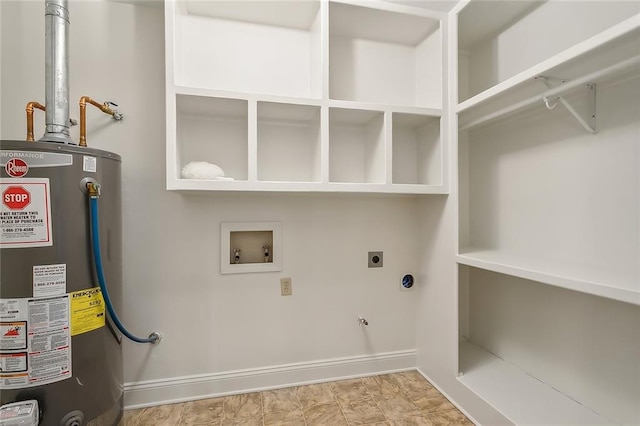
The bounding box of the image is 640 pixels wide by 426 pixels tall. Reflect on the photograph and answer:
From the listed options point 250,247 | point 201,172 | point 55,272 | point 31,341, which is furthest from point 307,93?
point 31,341

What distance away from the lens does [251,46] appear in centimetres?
167

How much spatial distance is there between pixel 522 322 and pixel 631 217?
0.77m

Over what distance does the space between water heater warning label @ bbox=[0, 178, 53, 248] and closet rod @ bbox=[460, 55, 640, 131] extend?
1.98 metres

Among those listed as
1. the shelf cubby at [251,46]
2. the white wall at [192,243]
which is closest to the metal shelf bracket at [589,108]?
the white wall at [192,243]

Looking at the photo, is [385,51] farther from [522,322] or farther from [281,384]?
[281,384]

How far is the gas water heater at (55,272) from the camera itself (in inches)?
40.1

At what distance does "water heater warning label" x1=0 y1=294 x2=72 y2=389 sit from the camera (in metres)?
1.02

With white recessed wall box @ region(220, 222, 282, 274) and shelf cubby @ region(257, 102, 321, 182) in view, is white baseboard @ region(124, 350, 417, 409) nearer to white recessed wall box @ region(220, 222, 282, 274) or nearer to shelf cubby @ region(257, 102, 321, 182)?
white recessed wall box @ region(220, 222, 282, 274)

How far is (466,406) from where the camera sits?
1.51 m

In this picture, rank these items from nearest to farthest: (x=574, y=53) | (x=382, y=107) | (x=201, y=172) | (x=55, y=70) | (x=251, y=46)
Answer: (x=574, y=53) < (x=55, y=70) < (x=201, y=172) < (x=382, y=107) < (x=251, y=46)

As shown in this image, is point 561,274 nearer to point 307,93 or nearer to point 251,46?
point 307,93

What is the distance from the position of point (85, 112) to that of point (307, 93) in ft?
3.78

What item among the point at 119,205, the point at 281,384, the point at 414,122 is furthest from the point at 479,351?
the point at 119,205

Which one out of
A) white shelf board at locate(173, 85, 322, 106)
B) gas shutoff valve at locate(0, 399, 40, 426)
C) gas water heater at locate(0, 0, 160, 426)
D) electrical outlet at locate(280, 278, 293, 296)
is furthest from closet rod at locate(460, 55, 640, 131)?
gas shutoff valve at locate(0, 399, 40, 426)
